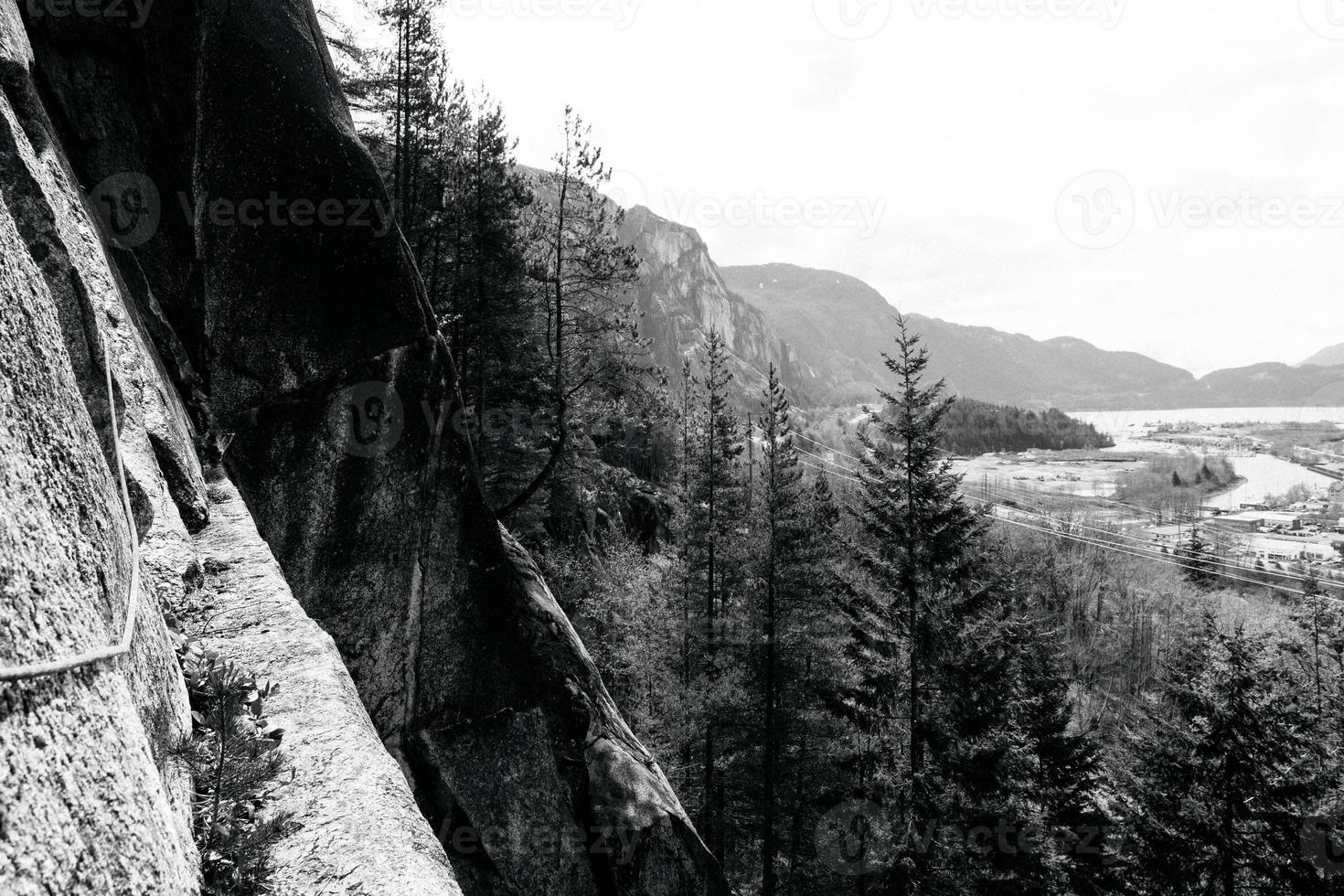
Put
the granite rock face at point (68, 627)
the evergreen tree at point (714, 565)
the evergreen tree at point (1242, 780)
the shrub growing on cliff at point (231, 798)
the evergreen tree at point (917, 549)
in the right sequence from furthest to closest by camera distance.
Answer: the evergreen tree at point (714, 565) < the evergreen tree at point (917, 549) < the evergreen tree at point (1242, 780) < the shrub growing on cliff at point (231, 798) < the granite rock face at point (68, 627)

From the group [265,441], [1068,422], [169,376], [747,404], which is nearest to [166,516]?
[169,376]

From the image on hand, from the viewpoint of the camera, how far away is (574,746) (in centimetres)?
973

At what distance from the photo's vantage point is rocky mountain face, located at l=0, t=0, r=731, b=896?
367cm

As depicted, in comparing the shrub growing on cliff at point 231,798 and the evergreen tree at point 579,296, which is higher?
the evergreen tree at point 579,296

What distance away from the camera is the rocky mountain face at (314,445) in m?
3.67

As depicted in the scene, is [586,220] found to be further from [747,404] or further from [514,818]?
[747,404]

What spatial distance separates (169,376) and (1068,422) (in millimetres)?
207944

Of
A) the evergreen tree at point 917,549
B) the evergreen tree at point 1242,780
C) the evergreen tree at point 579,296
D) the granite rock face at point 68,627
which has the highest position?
the evergreen tree at point 579,296

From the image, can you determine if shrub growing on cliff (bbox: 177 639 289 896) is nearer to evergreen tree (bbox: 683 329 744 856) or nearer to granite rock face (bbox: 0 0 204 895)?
granite rock face (bbox: 0 0 204 895)

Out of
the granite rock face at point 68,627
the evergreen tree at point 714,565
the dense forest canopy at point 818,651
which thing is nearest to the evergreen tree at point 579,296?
the dense forest canopy at point 818,651

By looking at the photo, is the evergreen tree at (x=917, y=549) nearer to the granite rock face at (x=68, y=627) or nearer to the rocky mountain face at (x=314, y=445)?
the rocky mountain face at (x=314, y=445)

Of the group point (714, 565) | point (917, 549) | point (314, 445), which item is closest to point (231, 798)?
point (314, 445)

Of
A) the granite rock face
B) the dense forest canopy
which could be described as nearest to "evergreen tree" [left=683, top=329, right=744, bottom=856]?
the dense forest canopy

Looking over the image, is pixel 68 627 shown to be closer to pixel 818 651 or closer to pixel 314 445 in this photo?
pixel 314 445
